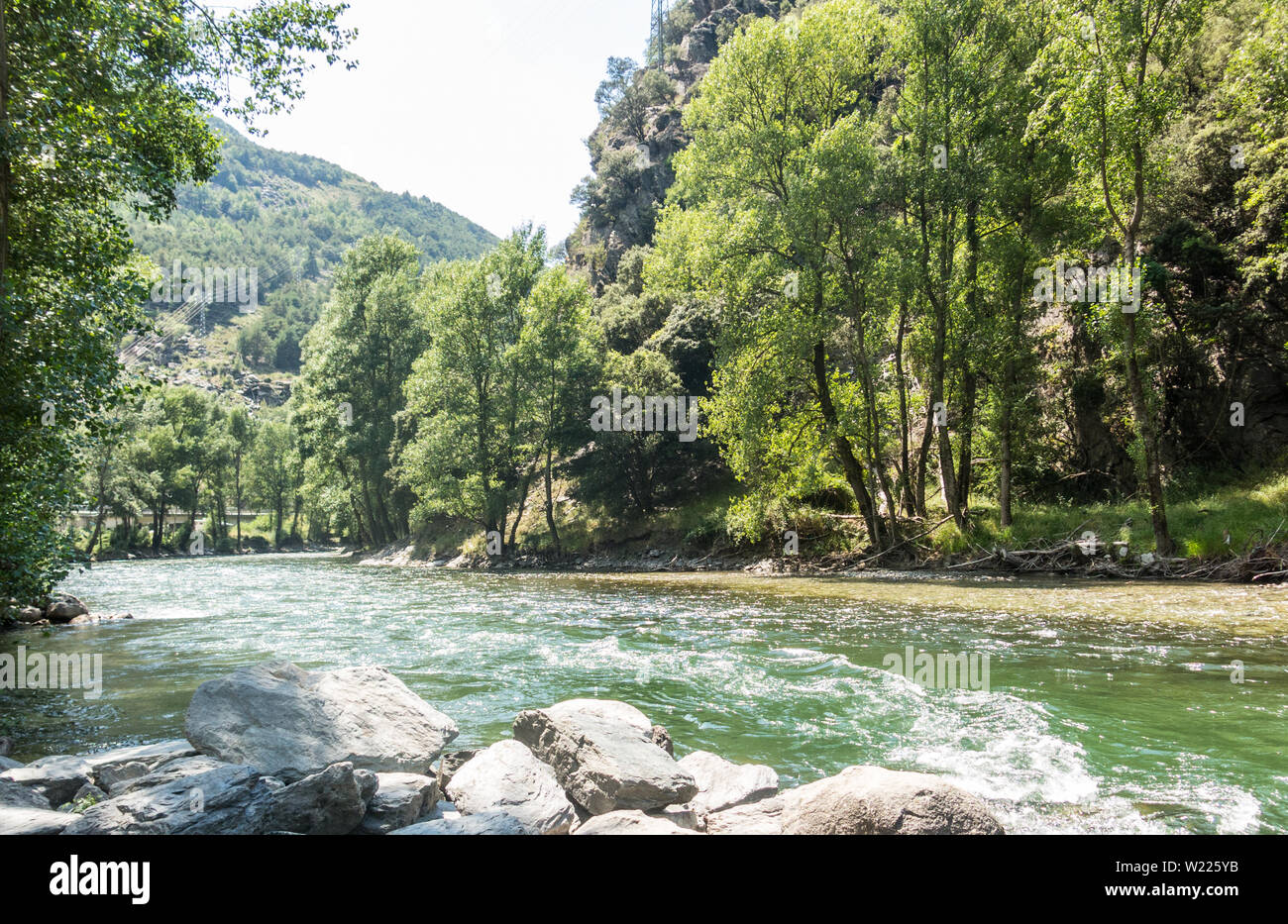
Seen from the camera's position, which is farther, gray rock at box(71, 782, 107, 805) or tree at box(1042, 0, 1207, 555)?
tree at box(1042, 0, 1207, 555)

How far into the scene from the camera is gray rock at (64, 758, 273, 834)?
427 centimetres

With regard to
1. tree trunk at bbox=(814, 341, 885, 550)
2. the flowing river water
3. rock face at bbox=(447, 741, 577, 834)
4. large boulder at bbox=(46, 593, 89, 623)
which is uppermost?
tree trunk at bbox=(814, 341, 885, 550)

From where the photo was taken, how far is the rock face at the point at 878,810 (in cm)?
460

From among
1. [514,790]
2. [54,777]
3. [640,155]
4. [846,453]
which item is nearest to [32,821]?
[54,777]

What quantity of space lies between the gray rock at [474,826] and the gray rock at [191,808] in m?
1.04

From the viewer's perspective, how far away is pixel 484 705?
9375 mm

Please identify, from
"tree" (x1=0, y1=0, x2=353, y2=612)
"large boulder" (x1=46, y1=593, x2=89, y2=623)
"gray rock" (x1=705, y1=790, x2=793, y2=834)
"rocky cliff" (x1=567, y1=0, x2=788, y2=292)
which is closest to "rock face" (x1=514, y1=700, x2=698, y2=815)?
"gray rock" (x1=705, y1=790, x2=793, y2=834)

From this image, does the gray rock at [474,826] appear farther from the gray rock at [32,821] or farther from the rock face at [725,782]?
the gray rock at [32,821]

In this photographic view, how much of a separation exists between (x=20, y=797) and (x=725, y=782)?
5738mm

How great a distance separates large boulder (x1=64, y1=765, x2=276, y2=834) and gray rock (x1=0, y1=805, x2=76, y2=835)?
15 centimetres

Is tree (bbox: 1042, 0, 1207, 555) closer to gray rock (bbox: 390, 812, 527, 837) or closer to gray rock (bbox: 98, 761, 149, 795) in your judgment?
gray rock (bbox: 390, 812, 527, 837)

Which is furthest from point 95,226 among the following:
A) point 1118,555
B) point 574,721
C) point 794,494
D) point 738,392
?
point 1118,555

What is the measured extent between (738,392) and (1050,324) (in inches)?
544
